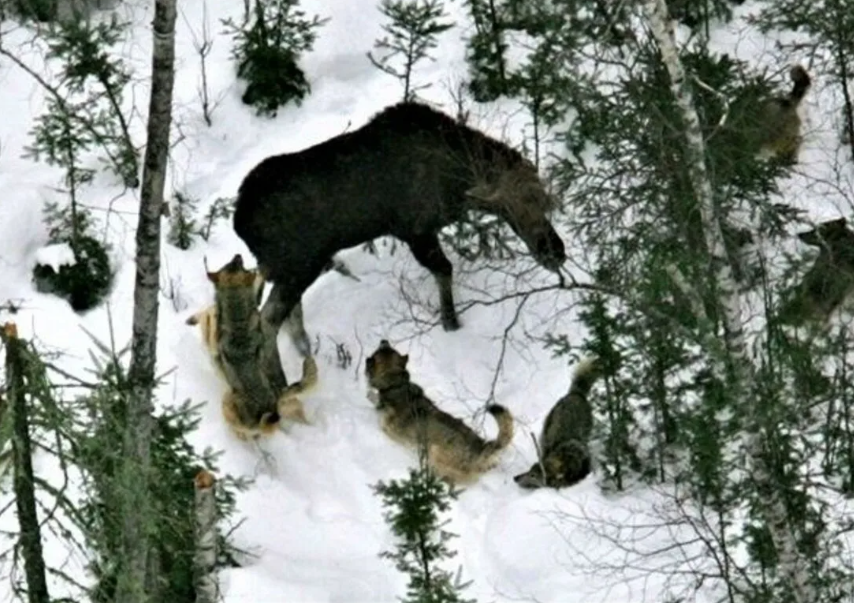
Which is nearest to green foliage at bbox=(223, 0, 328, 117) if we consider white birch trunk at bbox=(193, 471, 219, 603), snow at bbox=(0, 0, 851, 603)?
snow at bbox=(0, 0, 851, 603)

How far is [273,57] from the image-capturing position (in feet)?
59.5

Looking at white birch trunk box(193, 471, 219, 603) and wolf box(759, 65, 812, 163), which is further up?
wolf box(759, 65, 812, 163)

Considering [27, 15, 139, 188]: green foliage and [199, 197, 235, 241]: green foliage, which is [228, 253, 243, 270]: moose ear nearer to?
[27, 15, 139, 188]: green foliage

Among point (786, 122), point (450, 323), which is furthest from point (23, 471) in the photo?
point (786, 122)

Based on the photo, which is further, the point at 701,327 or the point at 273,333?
the point at 273,333

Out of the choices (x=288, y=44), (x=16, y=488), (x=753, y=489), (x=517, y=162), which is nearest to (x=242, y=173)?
(x=288, y=44)

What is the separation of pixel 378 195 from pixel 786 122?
3837mm

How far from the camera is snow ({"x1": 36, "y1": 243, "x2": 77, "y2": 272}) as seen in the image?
16219mm

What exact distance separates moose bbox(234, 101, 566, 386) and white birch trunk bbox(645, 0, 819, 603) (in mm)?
3350

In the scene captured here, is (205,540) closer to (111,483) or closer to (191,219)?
(111,483)

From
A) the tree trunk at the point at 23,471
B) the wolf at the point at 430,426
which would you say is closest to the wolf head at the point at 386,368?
the wolf at the point at 430,426

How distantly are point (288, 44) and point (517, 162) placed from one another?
3.27 m

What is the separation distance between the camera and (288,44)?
18.2 m

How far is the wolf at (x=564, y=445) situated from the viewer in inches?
587
